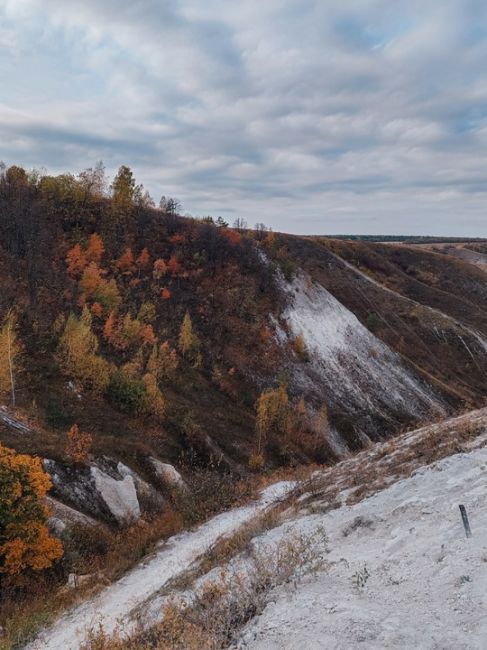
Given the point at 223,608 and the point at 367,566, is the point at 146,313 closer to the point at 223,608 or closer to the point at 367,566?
the point at 223,608

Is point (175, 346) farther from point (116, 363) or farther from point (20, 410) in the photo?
point (20, 410)

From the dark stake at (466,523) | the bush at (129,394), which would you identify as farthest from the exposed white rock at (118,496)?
the dark stake at (466,523)

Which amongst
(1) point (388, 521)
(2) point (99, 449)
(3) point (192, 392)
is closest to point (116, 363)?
(3) point (192, 392)

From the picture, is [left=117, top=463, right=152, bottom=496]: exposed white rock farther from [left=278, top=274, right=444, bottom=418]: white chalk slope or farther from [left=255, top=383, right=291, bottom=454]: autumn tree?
[left=278, top=274, right=444, bottom=418]: white chalk slope

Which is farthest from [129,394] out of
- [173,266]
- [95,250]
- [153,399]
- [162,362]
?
[173,266]

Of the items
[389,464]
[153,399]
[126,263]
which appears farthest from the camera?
[126,263]

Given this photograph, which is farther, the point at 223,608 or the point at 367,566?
the point at 367,566

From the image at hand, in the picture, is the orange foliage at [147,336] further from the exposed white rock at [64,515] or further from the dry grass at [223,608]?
the dry grass at [223,608]
